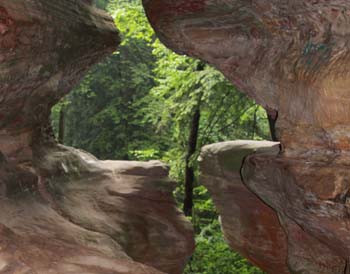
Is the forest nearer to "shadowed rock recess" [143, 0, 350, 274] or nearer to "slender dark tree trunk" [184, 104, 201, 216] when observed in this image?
"slender dark tree trunk" [184, 104, 201, 216]

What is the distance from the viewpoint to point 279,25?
6254mm

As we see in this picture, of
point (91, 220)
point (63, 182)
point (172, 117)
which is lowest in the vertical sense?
point (91, 220)

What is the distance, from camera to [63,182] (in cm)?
901

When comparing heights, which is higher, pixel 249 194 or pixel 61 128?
pixel 61 128

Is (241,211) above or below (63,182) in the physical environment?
below

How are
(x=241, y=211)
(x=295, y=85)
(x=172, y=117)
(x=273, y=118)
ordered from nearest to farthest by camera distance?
(x=295, y=85)
(x=273, y=118)
(x=241, y=211)
(x=172, y=117)

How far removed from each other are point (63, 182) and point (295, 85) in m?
5.35

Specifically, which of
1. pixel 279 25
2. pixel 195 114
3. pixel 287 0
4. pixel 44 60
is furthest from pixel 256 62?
pixel 195 114

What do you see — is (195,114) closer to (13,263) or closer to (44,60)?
(44,60)

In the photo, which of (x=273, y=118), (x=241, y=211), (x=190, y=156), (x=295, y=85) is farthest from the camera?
(x=190, y=156)

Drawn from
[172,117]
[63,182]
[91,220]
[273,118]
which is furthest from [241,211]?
[172,117]

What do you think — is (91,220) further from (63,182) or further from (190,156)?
(190,156)

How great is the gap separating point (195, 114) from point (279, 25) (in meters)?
6.97

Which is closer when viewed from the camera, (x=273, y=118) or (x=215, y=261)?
(x=273, y=118)
